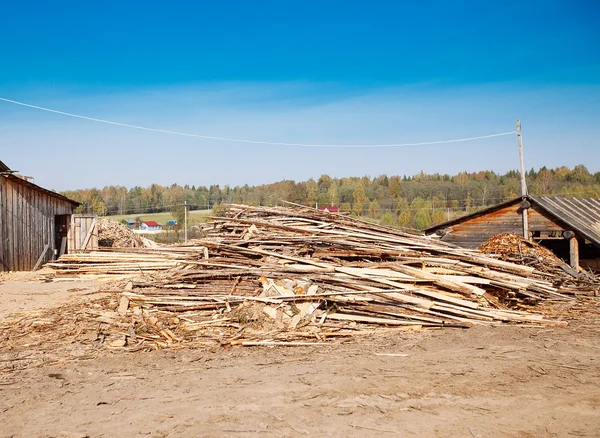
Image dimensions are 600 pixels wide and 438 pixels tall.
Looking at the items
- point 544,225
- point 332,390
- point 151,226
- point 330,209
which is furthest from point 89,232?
point 151,226

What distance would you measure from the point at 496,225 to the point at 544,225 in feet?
5.61

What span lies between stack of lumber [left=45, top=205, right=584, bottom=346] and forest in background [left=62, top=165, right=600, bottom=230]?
25.3 m

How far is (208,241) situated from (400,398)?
260 inches

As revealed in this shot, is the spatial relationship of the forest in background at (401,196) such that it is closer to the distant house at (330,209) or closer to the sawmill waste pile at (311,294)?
the distant house at (330,209)

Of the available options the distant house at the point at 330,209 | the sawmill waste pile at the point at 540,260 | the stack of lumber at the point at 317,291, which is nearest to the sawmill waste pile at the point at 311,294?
the stack of lumber at the point at 317,291

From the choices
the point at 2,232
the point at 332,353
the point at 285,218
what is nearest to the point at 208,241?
the point at 285,218

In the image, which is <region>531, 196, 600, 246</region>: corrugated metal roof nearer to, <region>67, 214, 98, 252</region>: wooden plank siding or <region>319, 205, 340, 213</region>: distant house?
<region>319, 205, 340, 213</region>: distant house

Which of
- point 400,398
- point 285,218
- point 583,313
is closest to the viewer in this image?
point 400,398

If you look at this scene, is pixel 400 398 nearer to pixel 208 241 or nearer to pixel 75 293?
pixel 208 241

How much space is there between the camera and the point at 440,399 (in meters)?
5.29

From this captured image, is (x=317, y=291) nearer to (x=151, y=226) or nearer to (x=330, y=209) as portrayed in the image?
(x=330, y=209)

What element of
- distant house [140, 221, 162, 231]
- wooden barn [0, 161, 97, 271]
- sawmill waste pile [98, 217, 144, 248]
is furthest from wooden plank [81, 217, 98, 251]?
distant house [140, 221, 162, 231]

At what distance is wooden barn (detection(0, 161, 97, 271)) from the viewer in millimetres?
18266

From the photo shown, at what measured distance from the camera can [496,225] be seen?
56.0ft
